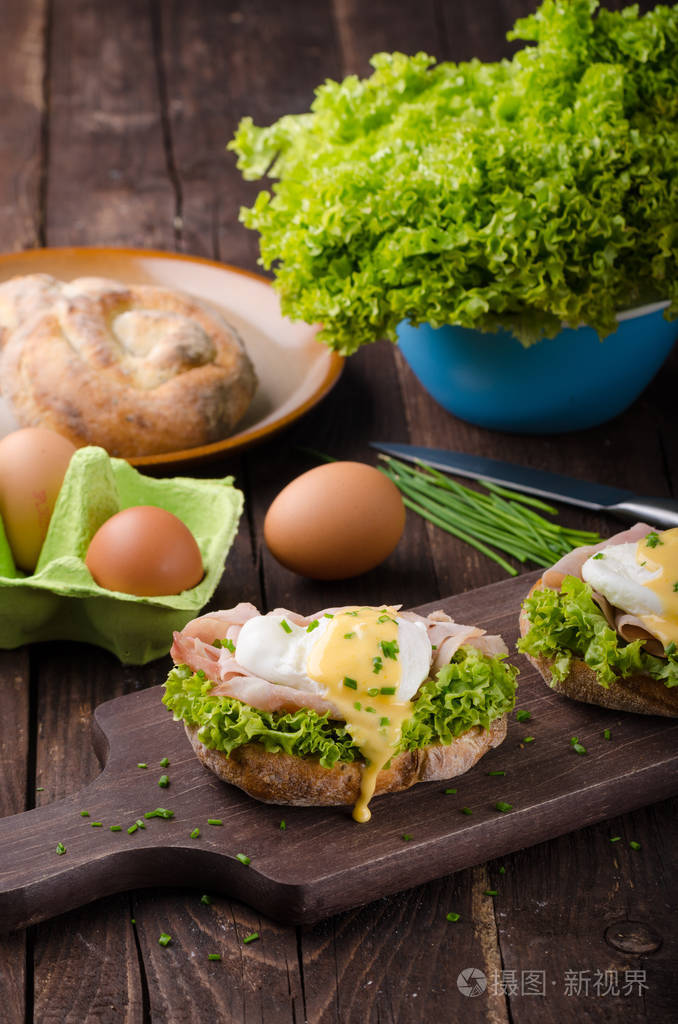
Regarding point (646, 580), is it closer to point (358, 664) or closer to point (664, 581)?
point (664, 581)

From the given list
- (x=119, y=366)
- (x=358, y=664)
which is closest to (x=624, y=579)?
(x=358, y=664)

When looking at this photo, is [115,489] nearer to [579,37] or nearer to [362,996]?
[362,996]

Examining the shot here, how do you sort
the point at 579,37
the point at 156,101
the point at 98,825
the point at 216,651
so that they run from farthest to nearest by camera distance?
the point at 156,101
the point at 579,37
the point at 216,651
the point at 98,825

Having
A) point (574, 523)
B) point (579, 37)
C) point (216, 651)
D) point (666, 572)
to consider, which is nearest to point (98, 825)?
point (216, 651)

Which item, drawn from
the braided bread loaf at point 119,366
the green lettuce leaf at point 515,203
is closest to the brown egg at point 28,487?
the braided bread loaf at point 119,366

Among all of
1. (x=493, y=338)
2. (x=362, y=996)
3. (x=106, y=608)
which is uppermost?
(x=493, y=338)

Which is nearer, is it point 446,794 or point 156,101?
point 446,794

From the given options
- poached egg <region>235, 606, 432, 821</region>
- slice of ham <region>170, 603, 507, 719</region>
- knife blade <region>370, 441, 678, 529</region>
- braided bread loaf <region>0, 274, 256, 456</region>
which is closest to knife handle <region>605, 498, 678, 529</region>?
knife blade <region>370, 441, 678, 529</region>
